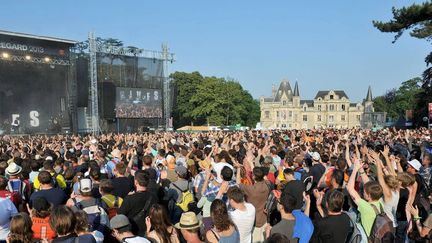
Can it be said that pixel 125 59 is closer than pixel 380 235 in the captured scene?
No

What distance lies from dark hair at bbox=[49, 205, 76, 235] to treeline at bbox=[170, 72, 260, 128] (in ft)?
202

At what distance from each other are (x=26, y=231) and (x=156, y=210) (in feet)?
3.78

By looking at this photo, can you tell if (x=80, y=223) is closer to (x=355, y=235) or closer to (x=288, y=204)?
(x=288, y=204)

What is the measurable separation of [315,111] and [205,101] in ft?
166

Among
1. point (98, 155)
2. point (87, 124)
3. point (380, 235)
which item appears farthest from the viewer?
point (87, 124)

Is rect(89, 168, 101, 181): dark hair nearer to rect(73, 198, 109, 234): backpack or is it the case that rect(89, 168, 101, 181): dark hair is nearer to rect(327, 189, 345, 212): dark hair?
rect(73, 198, 109, 234): backpack

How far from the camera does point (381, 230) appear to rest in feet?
13.7

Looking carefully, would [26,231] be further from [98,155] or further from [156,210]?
[98,155]

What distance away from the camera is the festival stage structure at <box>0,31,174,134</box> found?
2691cm

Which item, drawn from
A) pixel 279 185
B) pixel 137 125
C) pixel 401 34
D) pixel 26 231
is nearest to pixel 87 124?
pixel 137 125

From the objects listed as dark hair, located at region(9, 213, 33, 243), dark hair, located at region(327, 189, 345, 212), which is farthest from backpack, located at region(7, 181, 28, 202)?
dark hair, located at region(327, 189, 345, 212)

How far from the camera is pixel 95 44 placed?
3012 cm

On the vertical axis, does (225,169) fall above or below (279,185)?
above

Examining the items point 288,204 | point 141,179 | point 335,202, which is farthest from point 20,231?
point 335,202
